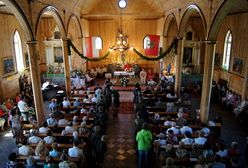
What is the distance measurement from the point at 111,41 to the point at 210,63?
15.3m

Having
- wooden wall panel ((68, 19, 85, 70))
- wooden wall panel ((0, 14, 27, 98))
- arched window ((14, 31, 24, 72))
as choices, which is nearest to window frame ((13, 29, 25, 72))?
arched window ((14, 31, 24, 72))

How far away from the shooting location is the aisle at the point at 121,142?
870cm

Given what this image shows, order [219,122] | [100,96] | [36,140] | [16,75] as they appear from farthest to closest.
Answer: [16,75] → [100,96] → [219,122] → [36,140]

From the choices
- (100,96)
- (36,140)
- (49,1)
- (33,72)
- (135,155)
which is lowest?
(135,155)

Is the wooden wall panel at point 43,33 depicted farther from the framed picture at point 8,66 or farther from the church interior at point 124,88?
the framed picture at point 8,66

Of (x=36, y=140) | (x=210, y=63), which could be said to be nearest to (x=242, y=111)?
(x=210, y=63)

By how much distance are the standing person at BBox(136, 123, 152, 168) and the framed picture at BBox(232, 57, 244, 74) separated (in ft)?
32.9

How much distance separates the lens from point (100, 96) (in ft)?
40.3

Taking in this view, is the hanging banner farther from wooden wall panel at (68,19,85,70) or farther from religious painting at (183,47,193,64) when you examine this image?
religious painting at (183,47,193,64)

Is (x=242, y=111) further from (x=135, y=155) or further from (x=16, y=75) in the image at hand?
(x=16, y=75)

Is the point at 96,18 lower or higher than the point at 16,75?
higher

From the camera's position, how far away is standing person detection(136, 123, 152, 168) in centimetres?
754

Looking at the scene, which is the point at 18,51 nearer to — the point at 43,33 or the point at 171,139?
the point at 43,33

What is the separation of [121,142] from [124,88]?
8.93 metres
